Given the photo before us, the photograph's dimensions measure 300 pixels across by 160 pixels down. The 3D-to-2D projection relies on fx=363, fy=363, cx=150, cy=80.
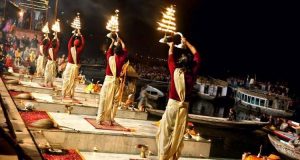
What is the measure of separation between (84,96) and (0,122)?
430 inches

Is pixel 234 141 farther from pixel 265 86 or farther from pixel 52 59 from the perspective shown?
pixel 265 86

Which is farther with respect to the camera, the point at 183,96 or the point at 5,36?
the point at 5,36

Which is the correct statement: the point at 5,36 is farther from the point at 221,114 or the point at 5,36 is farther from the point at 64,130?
the point at 221,114

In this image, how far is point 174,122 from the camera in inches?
332

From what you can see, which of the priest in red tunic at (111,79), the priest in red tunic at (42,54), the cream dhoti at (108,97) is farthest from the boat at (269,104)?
the priest in red tunic at (111,79)

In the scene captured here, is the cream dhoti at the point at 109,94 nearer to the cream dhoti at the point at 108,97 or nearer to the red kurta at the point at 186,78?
the cream dhoti at the point at 108,97

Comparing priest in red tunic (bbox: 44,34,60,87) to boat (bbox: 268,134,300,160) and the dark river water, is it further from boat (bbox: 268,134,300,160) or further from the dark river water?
boat (bbox: 268,134,300,160)

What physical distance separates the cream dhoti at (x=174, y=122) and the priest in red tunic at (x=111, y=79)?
389cm

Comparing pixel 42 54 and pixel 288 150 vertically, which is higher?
pixel 42 54

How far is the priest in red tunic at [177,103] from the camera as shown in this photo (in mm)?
8398

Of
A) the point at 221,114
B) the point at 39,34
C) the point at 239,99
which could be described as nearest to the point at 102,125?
the point at 39,34

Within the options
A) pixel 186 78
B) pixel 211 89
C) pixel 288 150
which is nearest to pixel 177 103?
pixel 186 78

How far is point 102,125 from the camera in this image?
1228cm

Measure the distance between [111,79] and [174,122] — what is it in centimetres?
420
